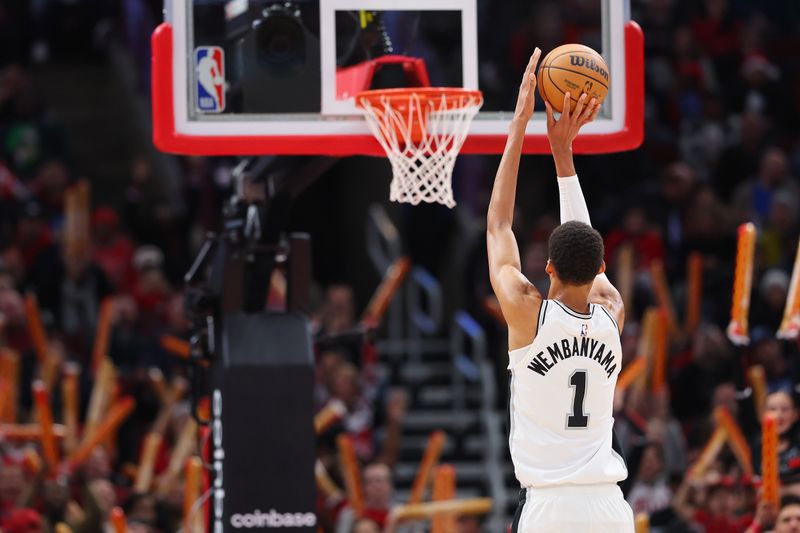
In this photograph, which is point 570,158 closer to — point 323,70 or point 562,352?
point 562,352

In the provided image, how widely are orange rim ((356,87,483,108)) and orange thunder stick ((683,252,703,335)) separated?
20.9 ft

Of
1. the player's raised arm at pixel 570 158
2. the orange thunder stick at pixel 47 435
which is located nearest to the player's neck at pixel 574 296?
the player's raised arm at pixel 570 158

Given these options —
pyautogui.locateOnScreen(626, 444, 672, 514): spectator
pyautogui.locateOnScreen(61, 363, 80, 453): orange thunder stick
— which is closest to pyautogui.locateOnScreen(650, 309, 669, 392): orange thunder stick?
pyautogui.locateOnScreen(626, 444, 672, 514): spectator

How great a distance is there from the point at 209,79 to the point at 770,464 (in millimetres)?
3419

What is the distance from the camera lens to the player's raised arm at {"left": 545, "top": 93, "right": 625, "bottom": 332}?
624 cm

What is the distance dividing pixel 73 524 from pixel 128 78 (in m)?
8.31

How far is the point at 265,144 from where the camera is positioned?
759cm

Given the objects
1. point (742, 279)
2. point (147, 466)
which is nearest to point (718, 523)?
point (742, 279)

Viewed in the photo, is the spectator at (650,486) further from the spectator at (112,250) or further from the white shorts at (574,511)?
the white shorts at (574,511)

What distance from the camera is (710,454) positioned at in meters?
11.3

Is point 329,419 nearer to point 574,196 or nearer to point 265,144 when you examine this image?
point 265,144

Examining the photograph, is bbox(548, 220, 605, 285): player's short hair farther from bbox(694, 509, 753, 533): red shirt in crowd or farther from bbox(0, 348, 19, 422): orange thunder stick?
bbox(0, 348, 19, 422): orange thunder stick

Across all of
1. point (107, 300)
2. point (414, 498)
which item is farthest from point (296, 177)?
point (107, 300)

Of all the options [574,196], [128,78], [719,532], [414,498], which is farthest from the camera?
[128,78]
